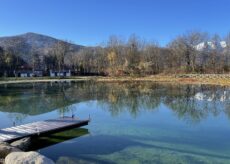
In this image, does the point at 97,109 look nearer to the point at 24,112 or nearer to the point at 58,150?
the point at 24,112

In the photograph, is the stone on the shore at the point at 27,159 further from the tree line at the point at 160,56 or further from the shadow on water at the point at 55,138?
the tree line at the point at 160,56

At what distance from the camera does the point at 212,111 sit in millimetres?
17984

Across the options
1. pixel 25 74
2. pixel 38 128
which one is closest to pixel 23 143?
pixel 38 128

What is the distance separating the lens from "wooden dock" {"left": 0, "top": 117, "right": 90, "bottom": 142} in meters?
10.5

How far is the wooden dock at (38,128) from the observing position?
1052 centimetres

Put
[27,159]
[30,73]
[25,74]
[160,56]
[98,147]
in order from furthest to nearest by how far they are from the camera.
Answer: [30,73], [25,74], [160,56], [98,147], [27,159]

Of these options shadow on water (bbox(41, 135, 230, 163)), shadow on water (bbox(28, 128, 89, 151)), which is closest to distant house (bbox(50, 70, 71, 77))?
shadow on water (bbox(28, 128, 89, 151))

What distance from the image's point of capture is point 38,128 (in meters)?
11.8

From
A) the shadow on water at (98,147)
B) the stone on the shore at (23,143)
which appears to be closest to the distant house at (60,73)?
the shadow on water at (98,147)

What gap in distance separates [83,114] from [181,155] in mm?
9490

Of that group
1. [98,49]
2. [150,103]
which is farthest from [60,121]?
[98,49]

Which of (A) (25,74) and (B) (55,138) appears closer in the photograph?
(B) (55,138)

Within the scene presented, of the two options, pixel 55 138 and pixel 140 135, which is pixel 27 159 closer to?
pixel 55 138

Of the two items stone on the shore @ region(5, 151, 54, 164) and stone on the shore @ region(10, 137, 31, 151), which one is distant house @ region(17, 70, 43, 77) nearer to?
stone on the shore @ region(10, 137, 31, 151)
